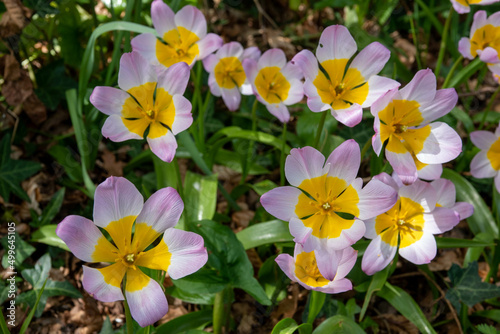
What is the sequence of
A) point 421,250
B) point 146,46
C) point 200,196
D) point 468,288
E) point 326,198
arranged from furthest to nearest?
point 200,196 → point 146,46 → point 468,288 → point 421,250 → point 326,198

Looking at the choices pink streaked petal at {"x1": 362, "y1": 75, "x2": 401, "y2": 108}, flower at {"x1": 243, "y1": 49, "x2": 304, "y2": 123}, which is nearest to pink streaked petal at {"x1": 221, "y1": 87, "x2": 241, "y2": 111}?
flower at {"x1": 243, "y1": 49, "x2": 304, "y2": 123}

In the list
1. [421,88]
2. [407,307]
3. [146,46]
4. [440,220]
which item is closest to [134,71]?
[146,46]

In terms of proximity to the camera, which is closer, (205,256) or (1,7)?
(205,256)

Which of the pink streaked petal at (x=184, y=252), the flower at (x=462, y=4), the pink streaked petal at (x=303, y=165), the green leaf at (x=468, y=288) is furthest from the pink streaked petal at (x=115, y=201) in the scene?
the flower at (x=462, y=4)

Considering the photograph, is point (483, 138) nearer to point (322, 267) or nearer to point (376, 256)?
point (376, 256)

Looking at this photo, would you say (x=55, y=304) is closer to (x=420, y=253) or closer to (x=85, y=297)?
(x=85, y=297)

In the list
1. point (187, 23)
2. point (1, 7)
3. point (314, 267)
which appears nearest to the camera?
point (314, 267)

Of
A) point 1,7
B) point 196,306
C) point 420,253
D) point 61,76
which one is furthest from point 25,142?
point 420,253
